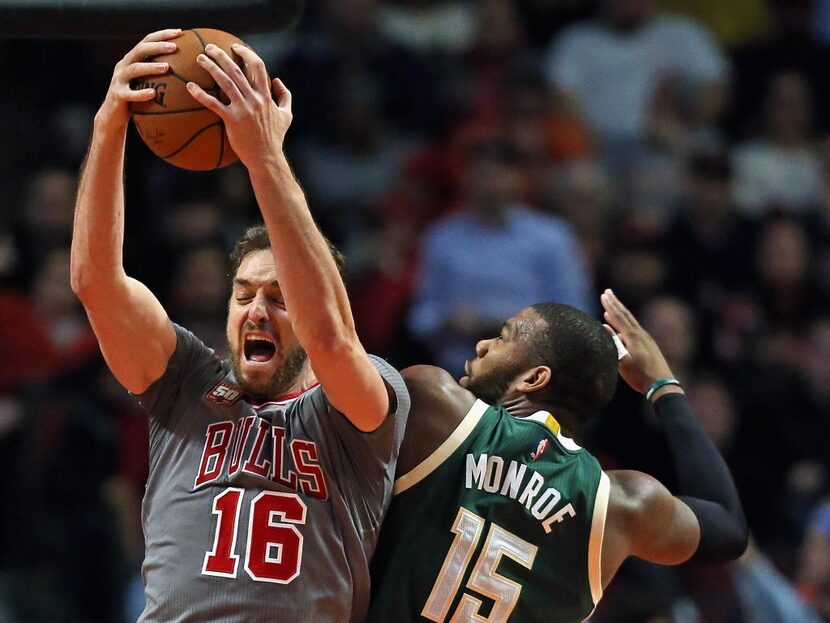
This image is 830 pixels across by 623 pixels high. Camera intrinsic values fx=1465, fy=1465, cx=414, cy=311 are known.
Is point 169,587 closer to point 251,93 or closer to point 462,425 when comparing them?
point 462,425

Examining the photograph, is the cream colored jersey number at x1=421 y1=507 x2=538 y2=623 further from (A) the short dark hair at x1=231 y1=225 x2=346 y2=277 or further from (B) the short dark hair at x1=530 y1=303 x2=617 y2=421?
(A) the short dark hair at x1=231 y1=225 x2=346 y2=277

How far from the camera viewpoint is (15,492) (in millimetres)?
7691

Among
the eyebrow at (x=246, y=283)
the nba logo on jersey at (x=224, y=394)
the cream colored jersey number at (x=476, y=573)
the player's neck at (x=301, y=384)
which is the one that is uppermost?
the eyebrow at (x=246, y=283)

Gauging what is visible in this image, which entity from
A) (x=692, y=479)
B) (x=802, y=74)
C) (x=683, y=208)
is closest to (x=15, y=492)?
(x=692, y=479)

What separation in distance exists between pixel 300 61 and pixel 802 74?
385 cm

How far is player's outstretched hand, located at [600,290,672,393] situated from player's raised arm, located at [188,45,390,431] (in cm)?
145

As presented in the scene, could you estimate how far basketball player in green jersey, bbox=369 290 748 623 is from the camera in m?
4.40

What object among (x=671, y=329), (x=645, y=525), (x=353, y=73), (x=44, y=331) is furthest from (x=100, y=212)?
(x=353, y=73)

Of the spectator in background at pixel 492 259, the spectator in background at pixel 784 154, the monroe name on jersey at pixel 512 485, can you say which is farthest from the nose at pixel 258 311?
the spectator in background at pixel 784 154

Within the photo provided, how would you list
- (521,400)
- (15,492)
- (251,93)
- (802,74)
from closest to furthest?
(251,93), (521,400), (15,492), (802,74)

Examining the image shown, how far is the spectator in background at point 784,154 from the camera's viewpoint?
10.6 metres

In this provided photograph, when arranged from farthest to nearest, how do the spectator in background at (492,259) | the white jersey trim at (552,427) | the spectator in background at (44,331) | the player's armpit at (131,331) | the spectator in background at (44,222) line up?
the spectator in background at (492,259)
the spectator in background at (44,222)
the spectator in background at (44,331)
the white jersey trim at (552,427)
the player's armpit at (131,331)

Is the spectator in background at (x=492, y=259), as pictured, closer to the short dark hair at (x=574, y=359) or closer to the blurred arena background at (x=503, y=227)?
the blurred arena background at (x=503, y=227)

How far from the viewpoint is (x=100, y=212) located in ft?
13.4
